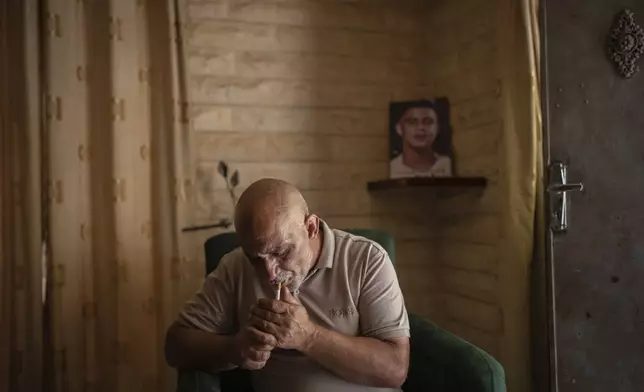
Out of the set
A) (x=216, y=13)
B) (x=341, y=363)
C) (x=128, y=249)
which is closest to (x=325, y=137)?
(x=216, y=13)

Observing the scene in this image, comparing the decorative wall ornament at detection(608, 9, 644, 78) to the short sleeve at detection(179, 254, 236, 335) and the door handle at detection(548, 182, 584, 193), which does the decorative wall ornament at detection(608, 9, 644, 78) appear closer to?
the door handle at detection(548, 182, 584, 193)

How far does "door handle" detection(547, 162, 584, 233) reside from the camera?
1932 millimetres

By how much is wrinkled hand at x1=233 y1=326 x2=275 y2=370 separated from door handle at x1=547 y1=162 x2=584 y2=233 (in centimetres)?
107

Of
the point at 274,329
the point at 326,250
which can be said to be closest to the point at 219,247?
the point at 326,250

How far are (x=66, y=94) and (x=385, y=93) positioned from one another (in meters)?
1.32

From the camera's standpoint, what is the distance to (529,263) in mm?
2156

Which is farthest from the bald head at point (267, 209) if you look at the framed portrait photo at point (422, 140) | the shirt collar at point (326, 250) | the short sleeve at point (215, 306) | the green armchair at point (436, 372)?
the framed portrait photo at point (422, 140)

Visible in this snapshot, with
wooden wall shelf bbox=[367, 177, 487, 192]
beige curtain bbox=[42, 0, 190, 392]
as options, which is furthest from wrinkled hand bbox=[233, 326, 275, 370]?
wooden wall shelf bbox=[367, 177, 487, 192]

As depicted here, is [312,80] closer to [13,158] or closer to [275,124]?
[275,124]

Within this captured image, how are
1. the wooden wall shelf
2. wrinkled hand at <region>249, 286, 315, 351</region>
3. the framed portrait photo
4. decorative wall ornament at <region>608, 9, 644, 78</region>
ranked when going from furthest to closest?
the framed portrait photo < the wooden wall shelf < decorative wall ornament at <region>608, 9, 644, 78</region> < wrinkled hand at <region>249, 286, 315, 351</region>

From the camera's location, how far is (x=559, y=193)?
196cm

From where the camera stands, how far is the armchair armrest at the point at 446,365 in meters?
1.41

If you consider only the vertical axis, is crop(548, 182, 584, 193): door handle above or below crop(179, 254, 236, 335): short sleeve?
above

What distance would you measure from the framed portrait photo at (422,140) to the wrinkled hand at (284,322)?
4.32 ft
